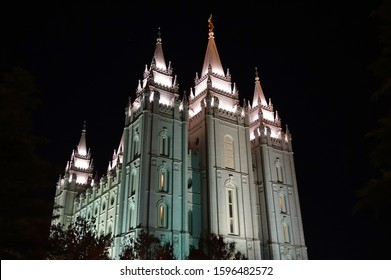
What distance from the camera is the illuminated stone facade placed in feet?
139

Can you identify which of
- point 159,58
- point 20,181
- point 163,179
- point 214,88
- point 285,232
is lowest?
point 20,181

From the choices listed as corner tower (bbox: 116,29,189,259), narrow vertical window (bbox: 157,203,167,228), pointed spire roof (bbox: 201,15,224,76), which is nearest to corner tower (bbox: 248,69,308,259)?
pointed spire roof (bbox: 201,15,224,76)

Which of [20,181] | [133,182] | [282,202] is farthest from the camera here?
[282,202]

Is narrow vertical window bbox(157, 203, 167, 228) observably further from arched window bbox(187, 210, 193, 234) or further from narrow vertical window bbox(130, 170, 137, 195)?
arched window bbox(187, 210, 193, 234)

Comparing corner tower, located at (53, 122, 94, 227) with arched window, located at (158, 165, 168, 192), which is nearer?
arched window, located at (158, 165, 168, 192)

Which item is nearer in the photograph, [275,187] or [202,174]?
[202,174]

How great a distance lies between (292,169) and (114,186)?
24.2 metres

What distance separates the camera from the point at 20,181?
13953 millimetres

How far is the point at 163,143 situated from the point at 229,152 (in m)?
8.64

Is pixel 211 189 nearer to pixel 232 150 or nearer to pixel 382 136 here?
pixel 232 150

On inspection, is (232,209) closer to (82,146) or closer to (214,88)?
(214,88)

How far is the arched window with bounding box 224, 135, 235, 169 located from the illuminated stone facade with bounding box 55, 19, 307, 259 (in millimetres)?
133

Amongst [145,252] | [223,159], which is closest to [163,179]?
[223,159]

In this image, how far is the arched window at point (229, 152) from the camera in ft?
161
